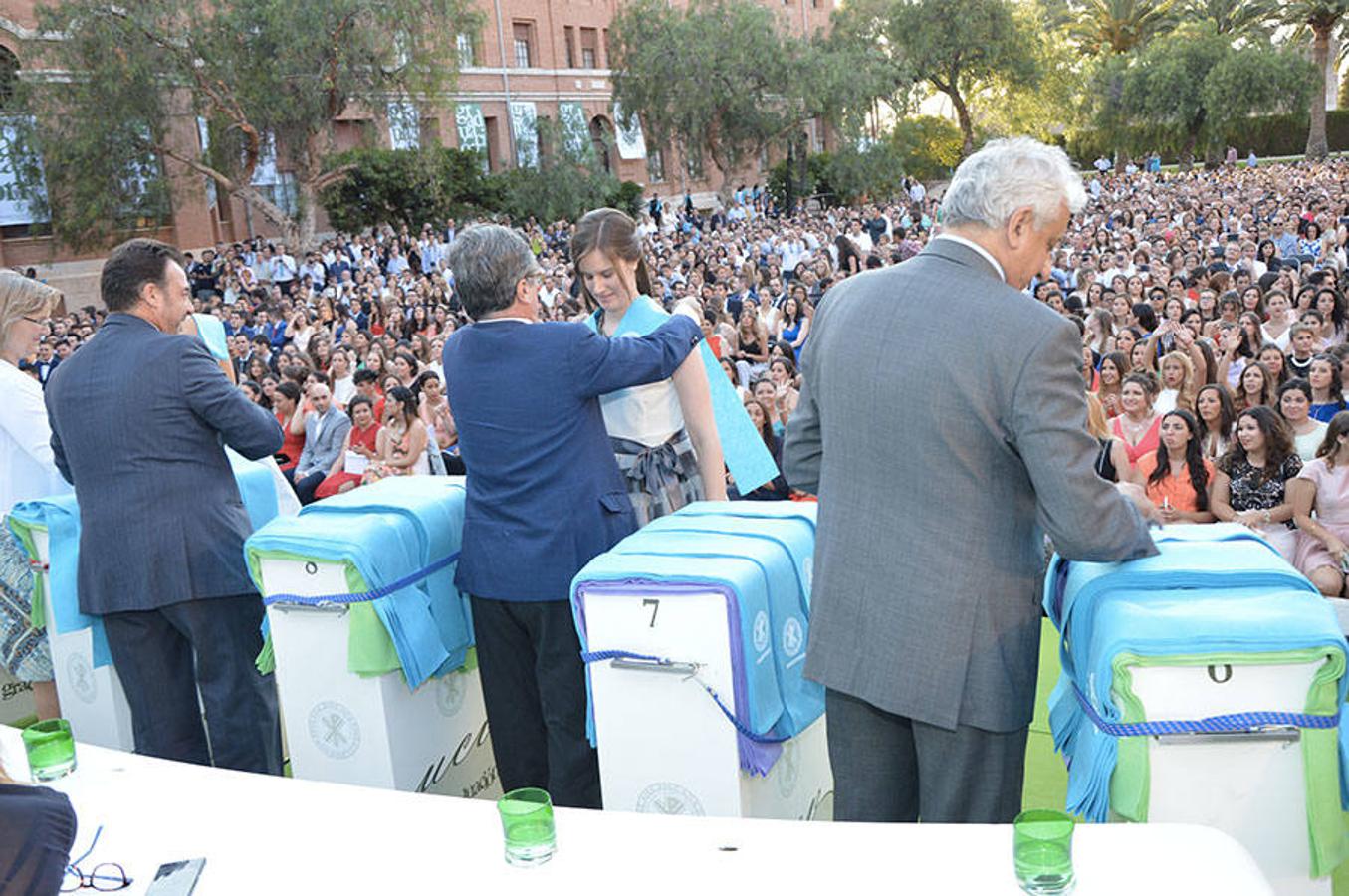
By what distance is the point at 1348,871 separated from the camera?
307cm

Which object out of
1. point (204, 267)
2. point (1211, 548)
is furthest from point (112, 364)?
point (204, 267)

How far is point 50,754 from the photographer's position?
7.68ft

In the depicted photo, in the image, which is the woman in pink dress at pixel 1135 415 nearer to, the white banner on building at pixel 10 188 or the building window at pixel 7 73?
the white banner on building at pixel 10 188

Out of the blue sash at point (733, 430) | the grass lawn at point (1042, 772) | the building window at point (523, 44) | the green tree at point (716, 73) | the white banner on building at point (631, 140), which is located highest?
the building window at point (523, 44)

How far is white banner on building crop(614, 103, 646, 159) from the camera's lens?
38031 millimetres

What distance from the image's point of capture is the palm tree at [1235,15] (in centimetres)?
4016

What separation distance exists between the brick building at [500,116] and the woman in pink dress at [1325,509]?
22.5 metres

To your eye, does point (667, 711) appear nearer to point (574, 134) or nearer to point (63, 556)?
point (63, 556)

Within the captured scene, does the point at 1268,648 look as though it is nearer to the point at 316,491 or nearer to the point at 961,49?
the point at 316,491

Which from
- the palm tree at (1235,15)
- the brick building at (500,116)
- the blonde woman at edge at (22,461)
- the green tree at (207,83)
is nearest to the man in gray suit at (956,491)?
the blonde woman at edge at (22,461)

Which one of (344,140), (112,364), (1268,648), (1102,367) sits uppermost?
(344,140)

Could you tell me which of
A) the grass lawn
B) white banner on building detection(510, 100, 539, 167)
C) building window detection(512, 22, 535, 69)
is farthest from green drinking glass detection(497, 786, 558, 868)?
building window detection(512, 22, 535, 69)

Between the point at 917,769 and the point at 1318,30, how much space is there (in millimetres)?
40512

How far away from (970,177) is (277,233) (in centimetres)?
3006
